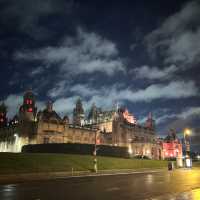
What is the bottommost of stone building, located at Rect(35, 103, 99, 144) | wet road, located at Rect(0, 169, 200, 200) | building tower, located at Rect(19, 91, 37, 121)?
wet road, located at Rect(0, 169, 200, 200)

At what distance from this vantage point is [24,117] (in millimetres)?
117375

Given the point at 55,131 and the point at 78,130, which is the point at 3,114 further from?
the point at 55,131

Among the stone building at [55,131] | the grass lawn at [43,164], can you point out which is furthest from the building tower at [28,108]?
the grass lawn at [43,164]

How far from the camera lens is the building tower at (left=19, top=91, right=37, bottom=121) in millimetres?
120194

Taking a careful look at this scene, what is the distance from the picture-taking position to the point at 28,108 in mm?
124312

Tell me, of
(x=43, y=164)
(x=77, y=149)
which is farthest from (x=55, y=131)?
(x=43, y=164)

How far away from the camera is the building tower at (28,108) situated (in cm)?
12019

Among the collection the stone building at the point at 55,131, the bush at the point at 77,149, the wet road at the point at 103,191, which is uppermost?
the stone building at the point at 55,131

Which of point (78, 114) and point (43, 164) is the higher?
point (78, 114)

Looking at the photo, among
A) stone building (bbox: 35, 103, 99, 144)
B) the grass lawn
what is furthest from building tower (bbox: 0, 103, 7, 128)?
the grass lawn

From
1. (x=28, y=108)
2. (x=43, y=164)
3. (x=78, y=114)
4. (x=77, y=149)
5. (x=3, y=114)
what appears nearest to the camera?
(x=43, y=164)

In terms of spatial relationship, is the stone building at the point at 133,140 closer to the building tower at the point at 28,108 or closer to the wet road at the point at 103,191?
the building tower at the point at 28,108

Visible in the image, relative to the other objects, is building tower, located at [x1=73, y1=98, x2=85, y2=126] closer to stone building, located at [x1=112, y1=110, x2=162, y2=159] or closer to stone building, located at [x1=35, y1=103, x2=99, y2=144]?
stone building, located at [x1=112, y1=110, x2=162, y2=159]

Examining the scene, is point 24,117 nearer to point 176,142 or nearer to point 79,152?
point 79,152
